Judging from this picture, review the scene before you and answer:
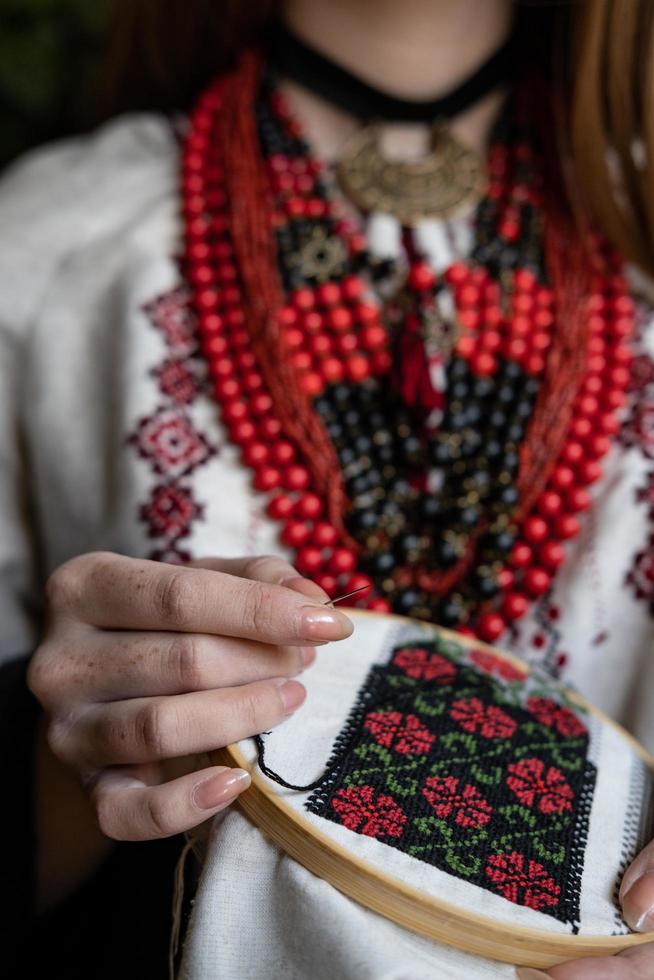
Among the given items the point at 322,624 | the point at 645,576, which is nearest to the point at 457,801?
the point at 322,624

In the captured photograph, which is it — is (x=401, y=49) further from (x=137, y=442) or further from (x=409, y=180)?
(x=137, y=442)

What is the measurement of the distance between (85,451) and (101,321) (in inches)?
4.5

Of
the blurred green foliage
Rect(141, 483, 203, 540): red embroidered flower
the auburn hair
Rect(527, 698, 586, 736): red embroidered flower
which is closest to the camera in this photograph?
Rect(527, 698, 586, 736): red embroidered flower

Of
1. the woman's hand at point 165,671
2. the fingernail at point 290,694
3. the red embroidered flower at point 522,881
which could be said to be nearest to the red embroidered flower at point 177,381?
the woman's hand at point 165,671

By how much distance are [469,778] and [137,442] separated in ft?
1.20

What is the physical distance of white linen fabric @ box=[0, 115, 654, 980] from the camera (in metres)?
0.70

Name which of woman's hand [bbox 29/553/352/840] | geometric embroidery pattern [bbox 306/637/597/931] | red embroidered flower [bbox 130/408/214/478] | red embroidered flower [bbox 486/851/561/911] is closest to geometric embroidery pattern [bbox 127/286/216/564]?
red embroidered flower [bbox 130/408/214/478]

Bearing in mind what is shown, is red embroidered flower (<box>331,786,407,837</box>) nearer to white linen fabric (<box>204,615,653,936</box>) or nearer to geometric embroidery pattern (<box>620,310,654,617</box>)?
white linen fabric (<box>204,615,653,936</box>)

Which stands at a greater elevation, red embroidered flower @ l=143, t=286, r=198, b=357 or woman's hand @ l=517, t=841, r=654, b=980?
red embroidered flower @ l=143, t=286, r=198, b=357

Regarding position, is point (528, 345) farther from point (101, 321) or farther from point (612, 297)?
point (101, 321)

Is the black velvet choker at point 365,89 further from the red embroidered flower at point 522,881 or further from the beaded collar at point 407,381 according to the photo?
the red embroidered flower at point 522,881

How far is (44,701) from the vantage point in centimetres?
57

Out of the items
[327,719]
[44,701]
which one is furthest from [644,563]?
[44,701]

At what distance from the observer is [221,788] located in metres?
0.46
